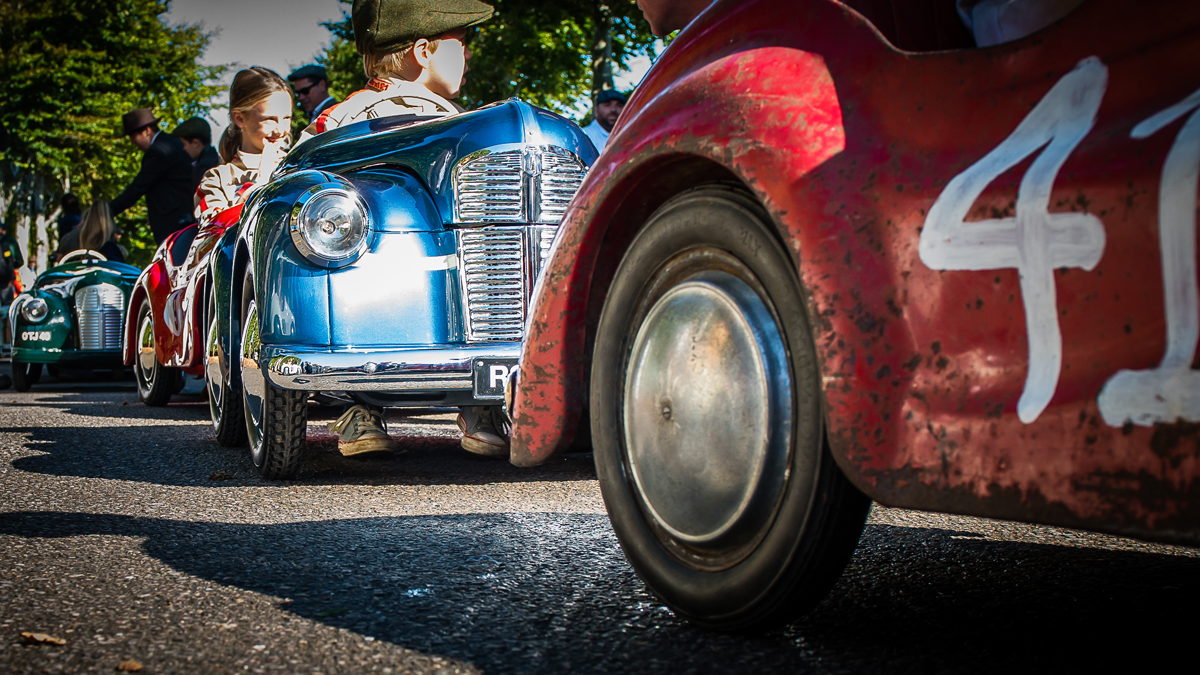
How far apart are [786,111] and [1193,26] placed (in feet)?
1.89

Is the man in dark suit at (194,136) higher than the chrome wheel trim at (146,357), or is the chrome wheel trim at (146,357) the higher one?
the man in dark suit at (194,136)

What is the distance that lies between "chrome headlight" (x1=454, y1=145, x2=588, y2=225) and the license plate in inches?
23.4

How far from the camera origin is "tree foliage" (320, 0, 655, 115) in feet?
56.3

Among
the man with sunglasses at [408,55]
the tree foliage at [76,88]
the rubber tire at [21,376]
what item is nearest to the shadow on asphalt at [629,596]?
the man with sunglasses at [408,55]

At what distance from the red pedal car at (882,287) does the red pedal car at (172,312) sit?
3550mm

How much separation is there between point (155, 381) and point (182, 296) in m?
1.59

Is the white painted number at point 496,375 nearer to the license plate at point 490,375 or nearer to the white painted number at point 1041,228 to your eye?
the license plate at point 490,375

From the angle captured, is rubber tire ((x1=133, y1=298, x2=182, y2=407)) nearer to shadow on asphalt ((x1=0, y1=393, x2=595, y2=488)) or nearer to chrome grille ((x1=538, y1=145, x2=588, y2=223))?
shadow on asphalt ((x1=0, y1=393, x2=595, y2=488))

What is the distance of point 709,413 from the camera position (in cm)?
171

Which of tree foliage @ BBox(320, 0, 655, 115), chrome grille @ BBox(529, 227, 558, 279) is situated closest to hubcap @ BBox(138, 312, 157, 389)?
chrome grille @ BBox(529, 227, 558, 279)

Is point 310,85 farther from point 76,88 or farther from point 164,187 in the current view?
point 76,88

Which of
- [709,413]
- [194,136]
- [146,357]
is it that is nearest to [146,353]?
[146,357]

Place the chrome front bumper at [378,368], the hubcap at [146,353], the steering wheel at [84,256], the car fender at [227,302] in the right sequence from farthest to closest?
the steering wheel at [84,256], the hubcap at [146,353], the car fender at [227,302], the chrome front bumper at [378,368]

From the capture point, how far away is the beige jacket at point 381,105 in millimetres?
4750
